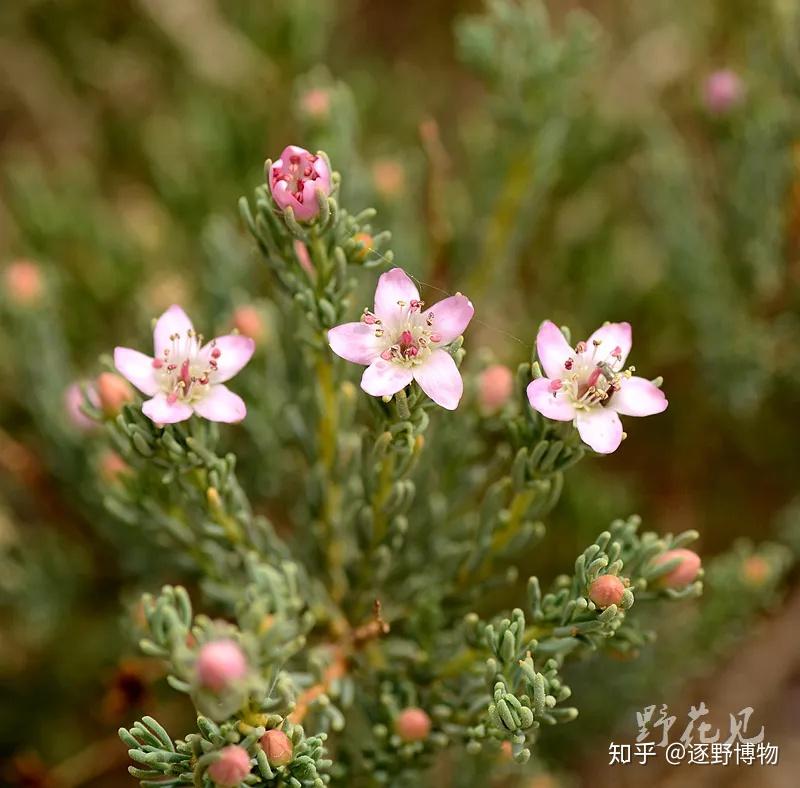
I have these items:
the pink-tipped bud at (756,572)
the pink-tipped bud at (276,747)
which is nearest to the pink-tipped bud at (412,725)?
the pink-tipped bud at (276,747)

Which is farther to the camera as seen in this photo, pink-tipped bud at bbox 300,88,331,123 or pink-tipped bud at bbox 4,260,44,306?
pink-tipped bud at bbox 4,260,44,306

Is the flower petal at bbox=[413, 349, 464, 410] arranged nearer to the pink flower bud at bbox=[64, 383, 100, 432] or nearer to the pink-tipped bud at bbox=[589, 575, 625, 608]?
the pink-tipped bud at bbox=[589, 575, 625, 608]

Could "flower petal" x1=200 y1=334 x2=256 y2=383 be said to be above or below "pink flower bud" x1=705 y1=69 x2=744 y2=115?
below

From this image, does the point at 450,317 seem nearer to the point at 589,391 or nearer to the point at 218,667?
the point at 589,391

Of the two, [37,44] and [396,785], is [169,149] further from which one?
[396,785]

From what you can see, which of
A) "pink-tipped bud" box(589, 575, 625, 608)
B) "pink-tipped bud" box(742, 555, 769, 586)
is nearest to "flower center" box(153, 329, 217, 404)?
"pink-tipped bud" box(589, 575, 625, 608)

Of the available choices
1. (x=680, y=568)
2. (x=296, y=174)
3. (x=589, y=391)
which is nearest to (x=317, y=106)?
(x=296, y=174)

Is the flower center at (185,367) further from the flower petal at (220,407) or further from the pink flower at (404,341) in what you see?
the pink flower at (404,341)
